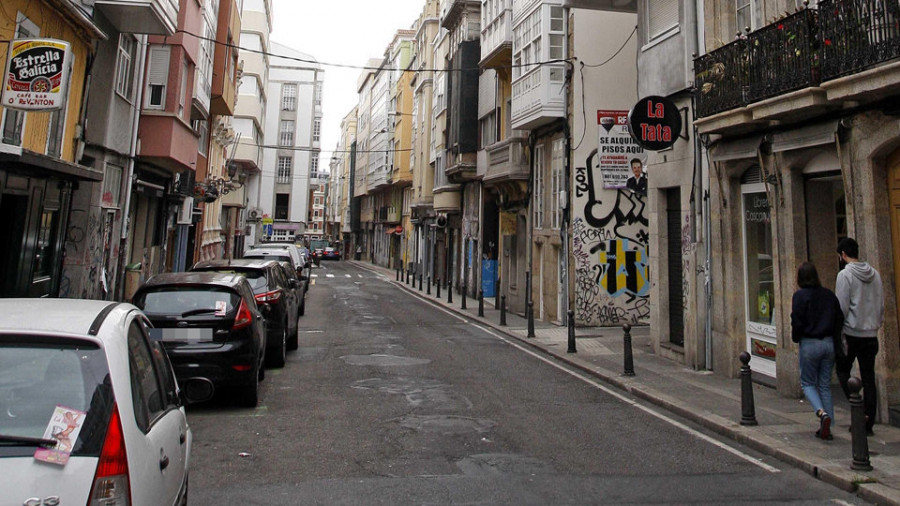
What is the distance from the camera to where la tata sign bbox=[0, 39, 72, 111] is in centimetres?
876

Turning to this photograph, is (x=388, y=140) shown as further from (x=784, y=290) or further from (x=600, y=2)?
(x=784, y=290)

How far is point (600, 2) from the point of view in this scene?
15898mm

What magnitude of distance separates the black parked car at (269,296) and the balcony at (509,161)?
11800 mm

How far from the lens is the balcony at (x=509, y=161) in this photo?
21.2 metres

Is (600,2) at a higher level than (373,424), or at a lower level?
higher

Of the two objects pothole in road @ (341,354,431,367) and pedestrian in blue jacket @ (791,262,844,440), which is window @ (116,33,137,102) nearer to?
pothole in road @ (341,354,431,367)

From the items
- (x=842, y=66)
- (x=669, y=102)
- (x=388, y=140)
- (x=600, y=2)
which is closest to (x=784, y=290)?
(x=842, y=66)

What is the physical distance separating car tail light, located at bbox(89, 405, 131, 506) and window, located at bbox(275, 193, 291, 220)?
62156 mm

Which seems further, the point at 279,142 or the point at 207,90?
the point at 279,142

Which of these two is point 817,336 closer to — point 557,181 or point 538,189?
point 557,181

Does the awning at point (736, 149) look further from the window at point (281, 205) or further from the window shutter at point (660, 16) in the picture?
the window at point (281, 205)

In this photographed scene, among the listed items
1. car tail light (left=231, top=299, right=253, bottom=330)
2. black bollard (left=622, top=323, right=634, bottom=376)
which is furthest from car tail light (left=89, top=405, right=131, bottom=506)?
black bollard (left=622, top=323, right=634, bottom=376)

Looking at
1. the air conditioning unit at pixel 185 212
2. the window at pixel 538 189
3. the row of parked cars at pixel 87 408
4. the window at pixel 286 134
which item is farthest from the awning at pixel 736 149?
the window at pixel 286 134

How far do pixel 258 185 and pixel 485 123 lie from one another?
112ft
